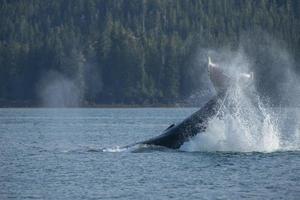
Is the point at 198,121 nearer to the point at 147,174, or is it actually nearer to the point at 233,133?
the point at 233,133

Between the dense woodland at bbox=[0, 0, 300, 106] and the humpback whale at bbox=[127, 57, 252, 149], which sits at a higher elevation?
the dense woodland at bbox=[0, 0, 300, 106]

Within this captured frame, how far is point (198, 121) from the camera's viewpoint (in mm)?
41344

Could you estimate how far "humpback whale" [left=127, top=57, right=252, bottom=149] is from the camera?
38.5 m

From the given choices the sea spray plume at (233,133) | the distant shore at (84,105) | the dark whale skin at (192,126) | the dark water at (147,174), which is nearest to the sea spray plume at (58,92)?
the distant shore at (84,105)

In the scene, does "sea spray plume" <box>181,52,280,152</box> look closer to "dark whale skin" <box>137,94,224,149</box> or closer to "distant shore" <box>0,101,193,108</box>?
"dark whale skin" <box>137,94,224,149</box>

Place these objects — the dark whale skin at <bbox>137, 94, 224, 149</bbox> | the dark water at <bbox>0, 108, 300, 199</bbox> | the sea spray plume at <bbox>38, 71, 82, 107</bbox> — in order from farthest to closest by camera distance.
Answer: the sea spray plume at <bbox>38, 71, 82, 107</bbox> → the dark whale skin at <bbox>137, 94, 224, 149</bbox> → the dark water at <bbox>0, 108, 300, 199</bbox>

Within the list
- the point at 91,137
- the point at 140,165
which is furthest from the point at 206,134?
the point at 91,137

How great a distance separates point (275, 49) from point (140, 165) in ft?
405

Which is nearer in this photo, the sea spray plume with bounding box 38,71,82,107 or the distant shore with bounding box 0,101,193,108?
the distant shore with bounding box 0,101,193,108

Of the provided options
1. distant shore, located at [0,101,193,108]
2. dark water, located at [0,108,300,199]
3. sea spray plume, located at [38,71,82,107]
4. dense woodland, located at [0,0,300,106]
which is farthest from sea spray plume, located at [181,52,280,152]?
sea spray plume, located at [38,71,82,107]

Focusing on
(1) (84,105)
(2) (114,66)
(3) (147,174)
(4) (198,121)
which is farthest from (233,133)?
(2) (114,66)

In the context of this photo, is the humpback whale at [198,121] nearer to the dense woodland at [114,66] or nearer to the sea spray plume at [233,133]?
the sea spray plume at [233,133]

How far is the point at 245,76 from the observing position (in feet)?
126

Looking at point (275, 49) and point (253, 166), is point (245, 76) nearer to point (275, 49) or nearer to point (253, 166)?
point (253, 166)
